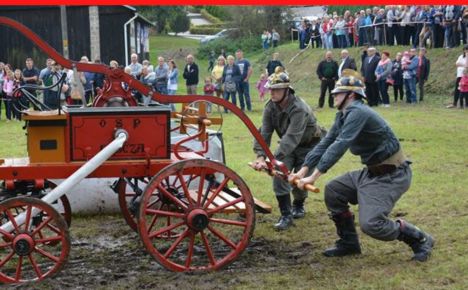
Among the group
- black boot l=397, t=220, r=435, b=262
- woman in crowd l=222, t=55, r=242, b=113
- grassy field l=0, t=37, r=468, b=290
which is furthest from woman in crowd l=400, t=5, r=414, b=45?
black boot l=397, t=220, r=435, b=262

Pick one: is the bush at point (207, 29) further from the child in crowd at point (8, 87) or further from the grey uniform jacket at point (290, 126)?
the grey uniform jacket at point (290, 126)

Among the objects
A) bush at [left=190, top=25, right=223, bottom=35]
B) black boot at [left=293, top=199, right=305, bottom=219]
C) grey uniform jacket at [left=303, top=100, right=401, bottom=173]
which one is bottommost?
black boot at [left=293, top=199, right=305, bottom=219]

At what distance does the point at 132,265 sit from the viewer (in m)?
6.34

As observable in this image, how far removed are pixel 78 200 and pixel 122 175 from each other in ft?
7.63

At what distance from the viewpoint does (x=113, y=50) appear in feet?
106

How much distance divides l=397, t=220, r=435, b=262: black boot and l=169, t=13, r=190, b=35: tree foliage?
189ft

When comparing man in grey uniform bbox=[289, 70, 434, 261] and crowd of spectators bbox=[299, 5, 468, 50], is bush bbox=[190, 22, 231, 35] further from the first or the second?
man in grey uniform bbox=[289, 70, 434, 261]

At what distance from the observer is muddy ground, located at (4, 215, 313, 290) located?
572 cm

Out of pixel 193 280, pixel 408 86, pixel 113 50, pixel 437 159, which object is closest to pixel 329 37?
pixel 113 50

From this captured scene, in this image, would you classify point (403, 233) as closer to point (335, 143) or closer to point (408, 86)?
point (335, 143)

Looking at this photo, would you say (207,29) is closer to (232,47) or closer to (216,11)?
(216,11)

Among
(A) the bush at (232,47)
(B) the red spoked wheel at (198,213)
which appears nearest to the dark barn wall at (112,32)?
(A) the bush at (232,47)

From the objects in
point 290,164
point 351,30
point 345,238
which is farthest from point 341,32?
point 345,238

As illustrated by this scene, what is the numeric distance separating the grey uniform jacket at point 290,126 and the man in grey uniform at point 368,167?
108 centimetres
